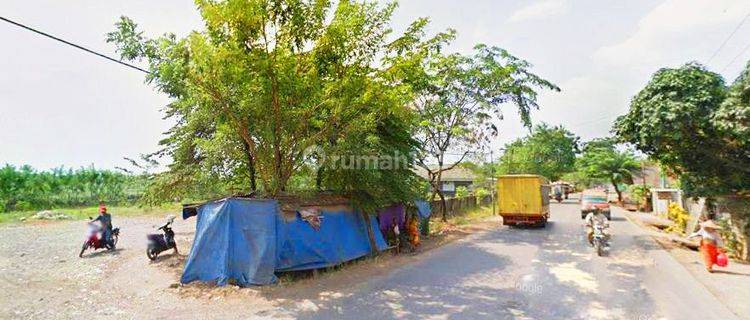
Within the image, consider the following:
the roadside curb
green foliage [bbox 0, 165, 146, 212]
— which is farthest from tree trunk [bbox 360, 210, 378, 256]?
green foliage [bbox 0, 165, 146, 212]

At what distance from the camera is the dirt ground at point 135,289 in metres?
7.82

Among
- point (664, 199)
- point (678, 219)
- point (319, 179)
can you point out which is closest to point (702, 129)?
point (678, 219)

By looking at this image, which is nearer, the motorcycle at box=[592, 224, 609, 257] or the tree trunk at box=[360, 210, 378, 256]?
the tree trunk at box=[360, 210, 378, 256]

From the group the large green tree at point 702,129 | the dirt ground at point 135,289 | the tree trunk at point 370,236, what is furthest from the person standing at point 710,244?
the tree trunk at point 370,236

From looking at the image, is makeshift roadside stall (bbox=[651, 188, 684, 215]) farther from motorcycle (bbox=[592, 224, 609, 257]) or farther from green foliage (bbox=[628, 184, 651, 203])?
motorcycle (bbox=[592, 224, 609, 257])

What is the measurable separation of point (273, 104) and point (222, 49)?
6.11 ft

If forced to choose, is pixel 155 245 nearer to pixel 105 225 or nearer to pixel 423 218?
pixel 105 225

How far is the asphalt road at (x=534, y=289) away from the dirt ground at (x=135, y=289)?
2.69 feet

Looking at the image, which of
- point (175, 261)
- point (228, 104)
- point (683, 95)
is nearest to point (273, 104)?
point (228, 104)

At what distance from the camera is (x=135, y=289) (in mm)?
9516

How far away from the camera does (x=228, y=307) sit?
26.2ft

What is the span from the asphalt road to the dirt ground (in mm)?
819

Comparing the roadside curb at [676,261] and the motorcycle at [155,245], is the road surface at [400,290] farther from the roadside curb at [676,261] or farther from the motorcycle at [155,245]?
the motorcycle at [155,245]

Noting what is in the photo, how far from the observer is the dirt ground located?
7816 millimetres
